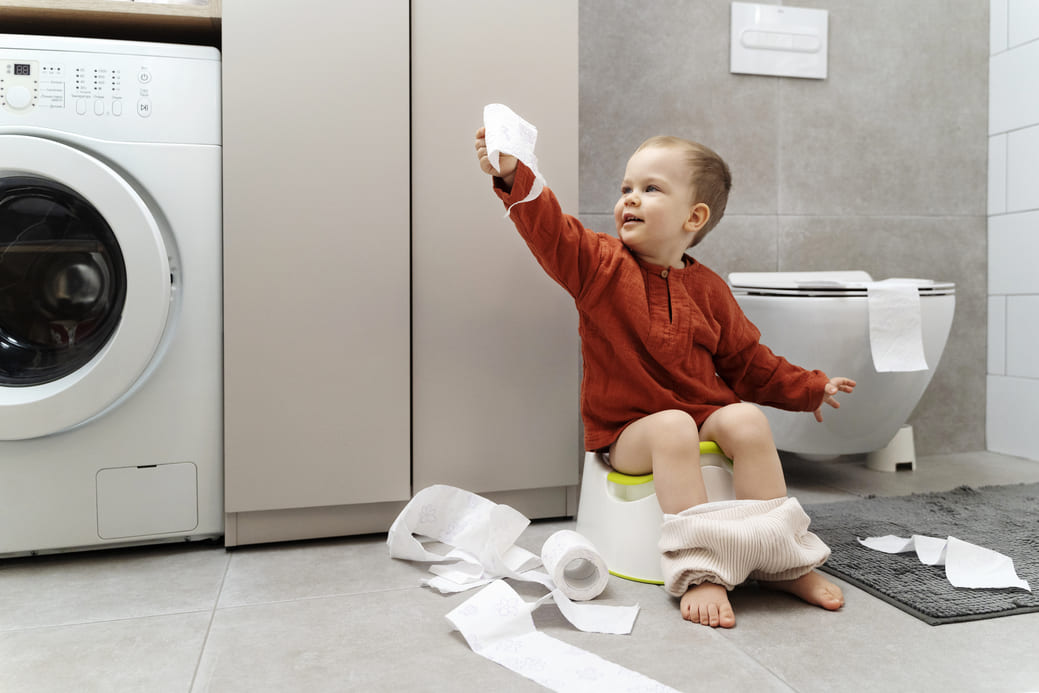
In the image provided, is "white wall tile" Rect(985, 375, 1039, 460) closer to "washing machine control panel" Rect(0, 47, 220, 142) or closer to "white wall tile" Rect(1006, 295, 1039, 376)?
"white wall tile" Rect(1006, 295, 1039, 376)

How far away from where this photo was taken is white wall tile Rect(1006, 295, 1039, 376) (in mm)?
1937

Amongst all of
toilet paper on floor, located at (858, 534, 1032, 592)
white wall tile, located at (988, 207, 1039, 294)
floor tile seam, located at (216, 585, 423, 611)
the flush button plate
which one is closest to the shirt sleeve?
floor tile seam, located at (216, 585, 423, 611)

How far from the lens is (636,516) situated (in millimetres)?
1139

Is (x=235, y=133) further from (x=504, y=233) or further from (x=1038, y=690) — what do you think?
(x=1038, y=690)

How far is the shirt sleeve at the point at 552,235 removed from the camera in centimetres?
107

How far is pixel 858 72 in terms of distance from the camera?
1.93 metres

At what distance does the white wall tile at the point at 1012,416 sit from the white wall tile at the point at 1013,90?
25.2 inches

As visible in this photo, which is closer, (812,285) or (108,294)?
(108,294)

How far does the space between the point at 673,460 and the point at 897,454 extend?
1.03 metres

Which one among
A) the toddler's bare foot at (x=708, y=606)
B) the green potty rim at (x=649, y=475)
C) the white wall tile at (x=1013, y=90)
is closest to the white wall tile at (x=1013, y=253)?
the white wall tile at (x=1013, y=90)

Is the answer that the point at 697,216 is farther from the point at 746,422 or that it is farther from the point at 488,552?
the point at 488,552

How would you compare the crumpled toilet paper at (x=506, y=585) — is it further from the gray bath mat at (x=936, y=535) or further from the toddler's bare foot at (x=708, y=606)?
the gray bath mat at (x=936, y=535)

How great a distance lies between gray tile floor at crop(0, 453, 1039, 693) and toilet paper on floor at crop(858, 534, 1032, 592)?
0.09 m

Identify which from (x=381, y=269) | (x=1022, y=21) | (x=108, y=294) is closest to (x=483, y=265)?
(x=381, y=269)
